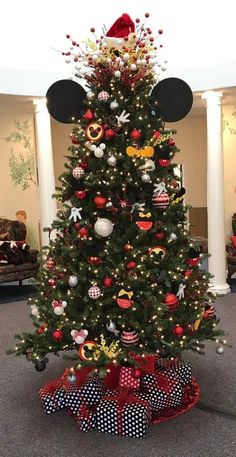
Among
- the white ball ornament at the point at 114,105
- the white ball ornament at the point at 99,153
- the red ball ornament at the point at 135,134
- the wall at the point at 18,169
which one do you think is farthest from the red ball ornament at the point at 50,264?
the wall at the point at 18,169

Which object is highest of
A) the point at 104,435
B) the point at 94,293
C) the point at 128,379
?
the point at 94,293

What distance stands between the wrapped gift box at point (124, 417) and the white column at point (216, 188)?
12.5 ft

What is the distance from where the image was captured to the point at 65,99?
3.77m

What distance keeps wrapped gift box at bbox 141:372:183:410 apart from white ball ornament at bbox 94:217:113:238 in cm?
115

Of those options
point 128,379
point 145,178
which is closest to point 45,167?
point 145,178

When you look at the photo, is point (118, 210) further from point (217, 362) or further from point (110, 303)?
point (217, 362)

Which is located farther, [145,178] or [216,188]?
[216,188]

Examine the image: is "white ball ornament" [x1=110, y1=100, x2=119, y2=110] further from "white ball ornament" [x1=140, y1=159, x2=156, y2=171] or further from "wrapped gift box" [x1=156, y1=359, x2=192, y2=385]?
"wrapped gift box" [x1=156, y1=359, x2=192, y2=385]

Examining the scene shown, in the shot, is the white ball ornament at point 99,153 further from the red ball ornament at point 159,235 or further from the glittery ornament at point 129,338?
the glittery ornament at point 129,338

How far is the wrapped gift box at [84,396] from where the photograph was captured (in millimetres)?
3553

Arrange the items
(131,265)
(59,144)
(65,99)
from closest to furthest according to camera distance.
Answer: (131,265)
(65,99)
(59,144)

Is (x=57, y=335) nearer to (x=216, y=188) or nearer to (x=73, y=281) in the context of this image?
(x=73, y=281)

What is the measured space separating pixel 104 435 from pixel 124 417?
193mm

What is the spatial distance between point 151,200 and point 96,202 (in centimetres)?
42
